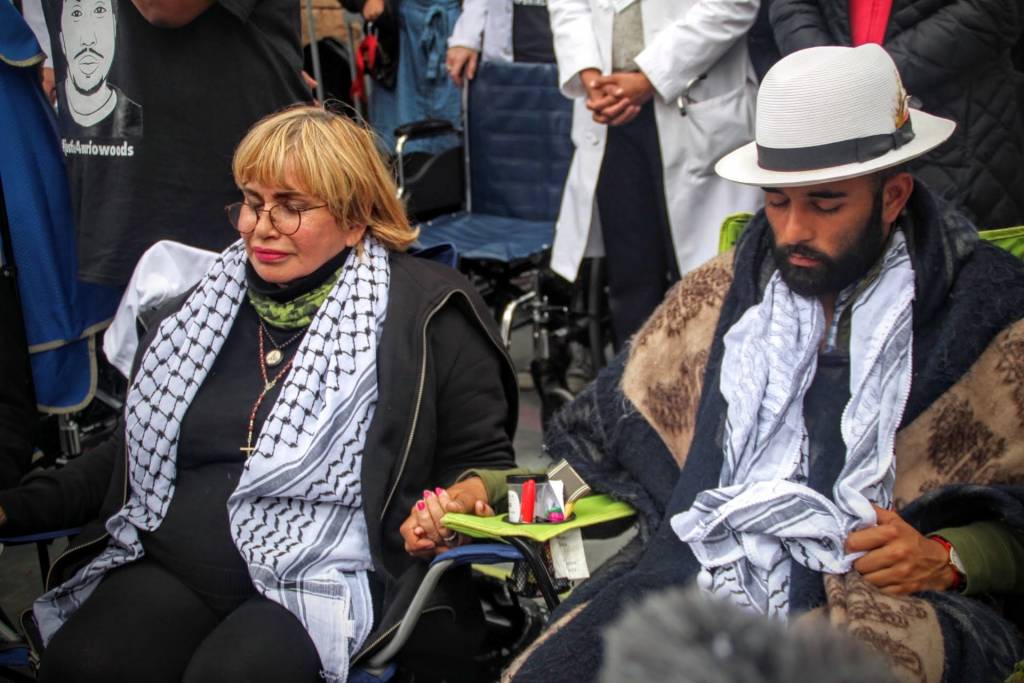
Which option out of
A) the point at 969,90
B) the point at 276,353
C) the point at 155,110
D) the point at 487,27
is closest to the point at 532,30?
the point at 487,27

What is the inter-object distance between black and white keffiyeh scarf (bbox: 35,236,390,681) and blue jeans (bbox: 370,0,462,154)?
3.47m

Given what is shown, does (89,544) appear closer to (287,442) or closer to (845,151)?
(287,442)

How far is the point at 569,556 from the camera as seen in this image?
233 cm

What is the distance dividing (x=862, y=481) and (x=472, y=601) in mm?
870

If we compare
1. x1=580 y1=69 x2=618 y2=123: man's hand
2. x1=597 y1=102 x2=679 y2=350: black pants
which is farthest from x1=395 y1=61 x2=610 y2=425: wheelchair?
x1=580 y1=69 x2=618 y2=123: man's hand

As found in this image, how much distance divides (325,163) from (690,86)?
133cm

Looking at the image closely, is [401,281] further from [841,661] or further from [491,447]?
[841,661]

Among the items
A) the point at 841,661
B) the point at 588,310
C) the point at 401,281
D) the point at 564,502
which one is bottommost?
the point at 588,310

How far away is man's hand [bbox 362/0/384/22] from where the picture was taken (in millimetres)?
5895

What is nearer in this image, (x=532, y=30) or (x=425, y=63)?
(x=532, y=30)

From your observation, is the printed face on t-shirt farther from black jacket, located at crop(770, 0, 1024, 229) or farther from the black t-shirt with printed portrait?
black jacket, located at crop(770, 0, 1024, 229)

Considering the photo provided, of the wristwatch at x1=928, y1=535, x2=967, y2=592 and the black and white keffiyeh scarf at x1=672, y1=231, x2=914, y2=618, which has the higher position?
the black and white keffiyeh scarf at x1=672, y1=231, x2=914, y2=618

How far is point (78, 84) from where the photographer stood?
318 centimetres

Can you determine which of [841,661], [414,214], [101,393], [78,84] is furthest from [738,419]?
[414,214]
